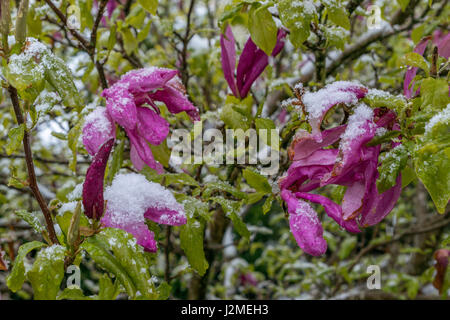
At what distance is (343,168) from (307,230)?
0.40 feet

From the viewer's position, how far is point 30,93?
2.34ft

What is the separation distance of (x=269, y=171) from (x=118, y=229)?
2.11 feet

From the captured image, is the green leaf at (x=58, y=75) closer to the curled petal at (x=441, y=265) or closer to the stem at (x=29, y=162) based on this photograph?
the stem at (x=29, y=162)

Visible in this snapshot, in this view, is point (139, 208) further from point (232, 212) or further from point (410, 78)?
point (410, 78)

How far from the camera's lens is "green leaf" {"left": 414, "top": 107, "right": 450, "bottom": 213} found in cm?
59

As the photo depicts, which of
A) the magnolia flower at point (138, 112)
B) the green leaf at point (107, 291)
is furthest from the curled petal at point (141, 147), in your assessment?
the green leaf at point (107, 291)

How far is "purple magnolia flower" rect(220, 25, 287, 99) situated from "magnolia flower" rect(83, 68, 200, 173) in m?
0.23

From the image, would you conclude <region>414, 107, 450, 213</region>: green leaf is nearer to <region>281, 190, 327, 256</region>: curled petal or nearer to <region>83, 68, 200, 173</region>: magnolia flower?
<region>281, 190, 327, 256</region>: curled petal

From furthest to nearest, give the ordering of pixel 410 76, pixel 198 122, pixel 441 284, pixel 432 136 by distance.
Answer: pixel 441 284 → pixel 198 122 → pixel 410 76 → pixel 432 136

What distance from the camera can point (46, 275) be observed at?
1.94 ft

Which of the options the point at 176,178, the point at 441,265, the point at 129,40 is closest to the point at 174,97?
the point at 176,178

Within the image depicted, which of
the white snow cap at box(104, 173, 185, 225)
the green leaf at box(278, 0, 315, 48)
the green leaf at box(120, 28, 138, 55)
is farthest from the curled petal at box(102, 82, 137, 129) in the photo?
the green leaf at box(120, 28, 138, 55)
